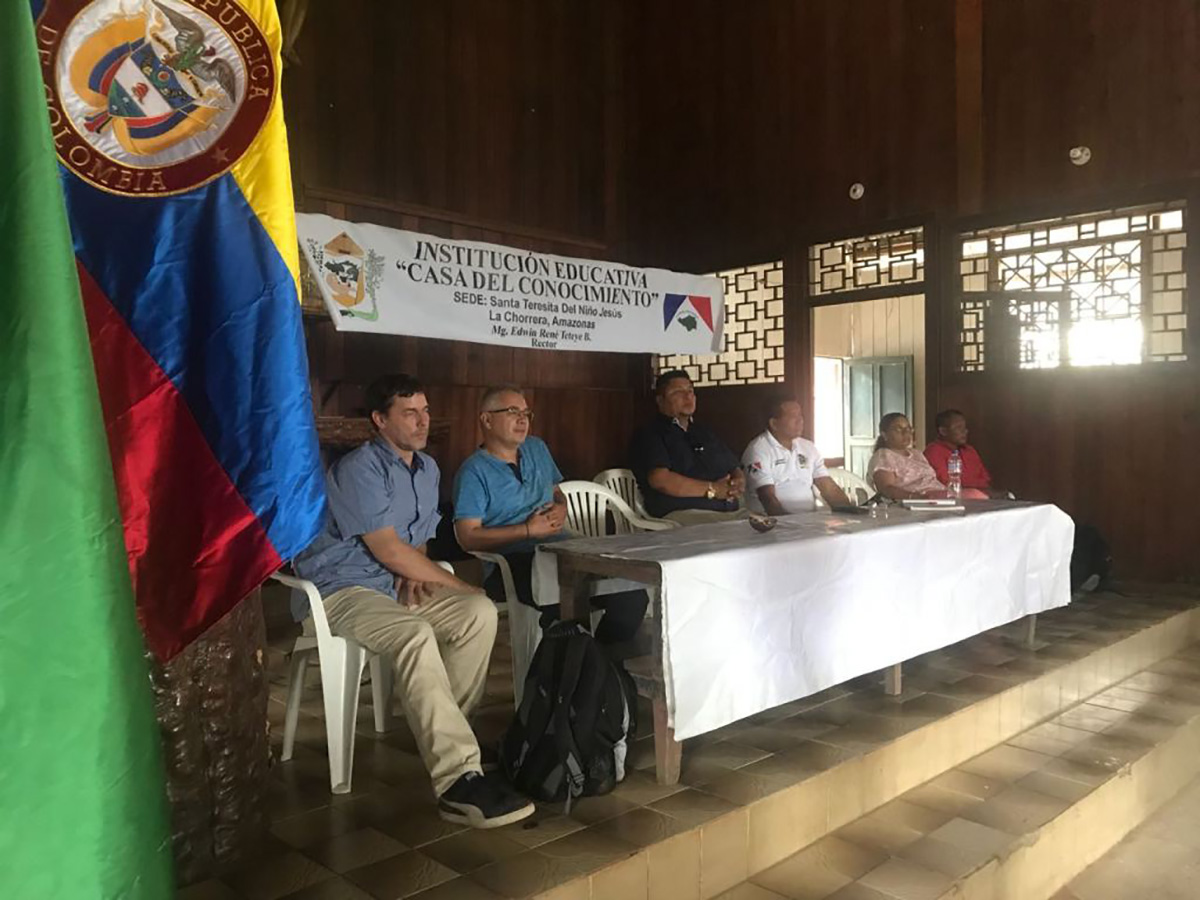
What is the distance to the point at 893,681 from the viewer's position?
9.44 feet

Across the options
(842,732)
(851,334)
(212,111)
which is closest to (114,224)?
(212,111)

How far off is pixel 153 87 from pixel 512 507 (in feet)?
5.93

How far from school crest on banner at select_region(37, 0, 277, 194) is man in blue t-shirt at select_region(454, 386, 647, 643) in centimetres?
160

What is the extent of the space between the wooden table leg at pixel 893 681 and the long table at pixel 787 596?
0.36 ft

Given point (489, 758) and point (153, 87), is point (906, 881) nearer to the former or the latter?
point (489, 758)

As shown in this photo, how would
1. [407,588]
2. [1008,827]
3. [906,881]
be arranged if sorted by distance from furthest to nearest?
[407,588], [1008,827], [906,881]

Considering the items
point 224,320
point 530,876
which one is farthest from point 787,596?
point 224,320

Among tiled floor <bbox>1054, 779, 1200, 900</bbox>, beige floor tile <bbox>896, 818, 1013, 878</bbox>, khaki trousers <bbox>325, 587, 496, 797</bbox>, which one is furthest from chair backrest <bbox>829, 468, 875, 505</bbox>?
khaki trousers <bbox>325, 587, 496, 797</bbox>

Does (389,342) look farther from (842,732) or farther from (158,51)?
(158,51)

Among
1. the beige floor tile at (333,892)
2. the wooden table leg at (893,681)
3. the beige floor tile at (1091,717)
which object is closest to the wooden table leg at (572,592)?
the beige floor tile at (333,892)

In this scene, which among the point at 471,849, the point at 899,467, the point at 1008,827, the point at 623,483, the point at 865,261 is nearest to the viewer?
the point at 471,849

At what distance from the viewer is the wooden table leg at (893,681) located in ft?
9.39

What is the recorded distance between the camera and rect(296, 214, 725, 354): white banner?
13.2 feet

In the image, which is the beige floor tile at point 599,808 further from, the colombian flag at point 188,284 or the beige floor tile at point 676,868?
the colombian flag at point 188,284
